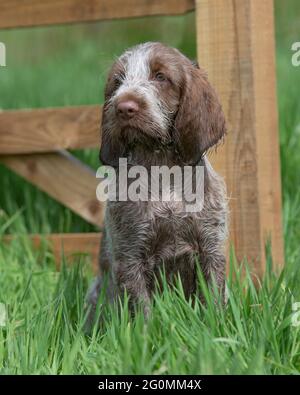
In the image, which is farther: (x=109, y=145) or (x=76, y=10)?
(x=76, y=10)

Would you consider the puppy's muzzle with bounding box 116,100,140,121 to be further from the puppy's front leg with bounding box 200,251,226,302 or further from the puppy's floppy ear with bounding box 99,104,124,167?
the puppy's front leg with bounding box 200,251,226,302

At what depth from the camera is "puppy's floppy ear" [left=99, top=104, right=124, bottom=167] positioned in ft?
11.3

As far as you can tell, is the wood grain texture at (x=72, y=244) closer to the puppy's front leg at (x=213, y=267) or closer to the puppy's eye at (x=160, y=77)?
the puppy's front leg at (x=213, y=267)

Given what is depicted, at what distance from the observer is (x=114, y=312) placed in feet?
10.4

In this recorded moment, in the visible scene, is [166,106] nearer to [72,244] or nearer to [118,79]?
[118,79]

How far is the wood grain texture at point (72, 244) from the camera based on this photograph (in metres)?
4.86

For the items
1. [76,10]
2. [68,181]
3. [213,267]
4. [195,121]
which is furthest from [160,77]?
[68,181]

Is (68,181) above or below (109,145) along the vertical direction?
above

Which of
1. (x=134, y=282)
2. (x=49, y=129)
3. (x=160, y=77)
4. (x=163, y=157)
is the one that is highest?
(x=49, y=129)

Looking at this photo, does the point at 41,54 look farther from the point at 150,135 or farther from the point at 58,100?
the point at 150,135

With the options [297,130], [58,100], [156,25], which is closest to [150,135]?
[297,130]

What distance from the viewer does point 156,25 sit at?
9.46m

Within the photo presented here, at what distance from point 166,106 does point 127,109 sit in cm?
22
